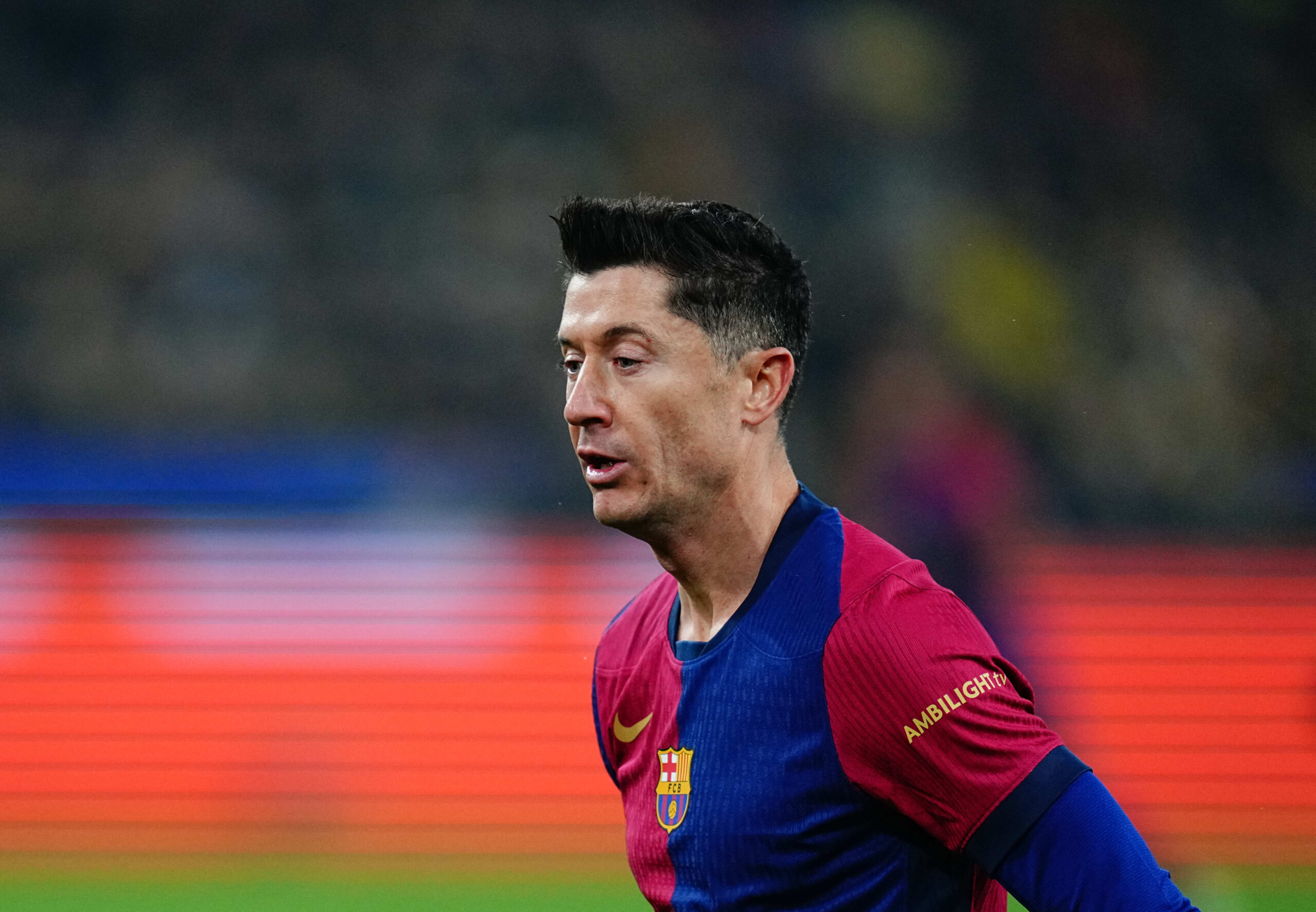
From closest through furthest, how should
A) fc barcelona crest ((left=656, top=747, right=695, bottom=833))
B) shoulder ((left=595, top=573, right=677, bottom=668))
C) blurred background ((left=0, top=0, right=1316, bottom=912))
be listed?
fc barcelona crest ((left=656, top=747, right=695, bottom=833)), shoulder ((left=595, top=573, right=677, bottom=668)), blurred background ((left=0, top=0, right=1316, bottom=912))

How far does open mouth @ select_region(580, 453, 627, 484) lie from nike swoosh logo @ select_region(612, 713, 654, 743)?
395 millimetres

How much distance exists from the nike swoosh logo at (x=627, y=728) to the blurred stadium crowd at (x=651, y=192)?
4793 mm

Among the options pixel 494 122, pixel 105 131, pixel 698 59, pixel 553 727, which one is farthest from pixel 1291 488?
pixel 105 131

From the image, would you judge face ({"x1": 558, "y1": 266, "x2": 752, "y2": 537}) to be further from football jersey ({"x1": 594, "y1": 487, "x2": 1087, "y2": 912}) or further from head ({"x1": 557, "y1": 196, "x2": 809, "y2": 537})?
football jersey ({"x1": 594, "y1": 487, "x2": 1087, "y2": 912})

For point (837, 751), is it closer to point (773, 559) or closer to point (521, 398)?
point (773, 559)

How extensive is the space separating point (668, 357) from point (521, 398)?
6.07m

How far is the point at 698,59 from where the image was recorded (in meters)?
9.34

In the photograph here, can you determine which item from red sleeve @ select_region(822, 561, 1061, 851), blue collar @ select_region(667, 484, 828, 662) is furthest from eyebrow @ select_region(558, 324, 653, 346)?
red sleeve @ select_region(822, 561, 1061, 851)

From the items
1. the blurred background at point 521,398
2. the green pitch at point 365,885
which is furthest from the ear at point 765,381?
the green pitch at point 365,885

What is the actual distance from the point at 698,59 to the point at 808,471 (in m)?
3.81

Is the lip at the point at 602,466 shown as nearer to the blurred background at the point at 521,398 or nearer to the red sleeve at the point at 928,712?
the red sleeve at the point at 928,712

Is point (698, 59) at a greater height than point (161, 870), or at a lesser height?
greater

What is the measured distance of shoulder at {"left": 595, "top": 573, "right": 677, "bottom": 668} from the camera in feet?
7.16

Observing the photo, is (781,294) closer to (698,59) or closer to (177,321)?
(177,321)
